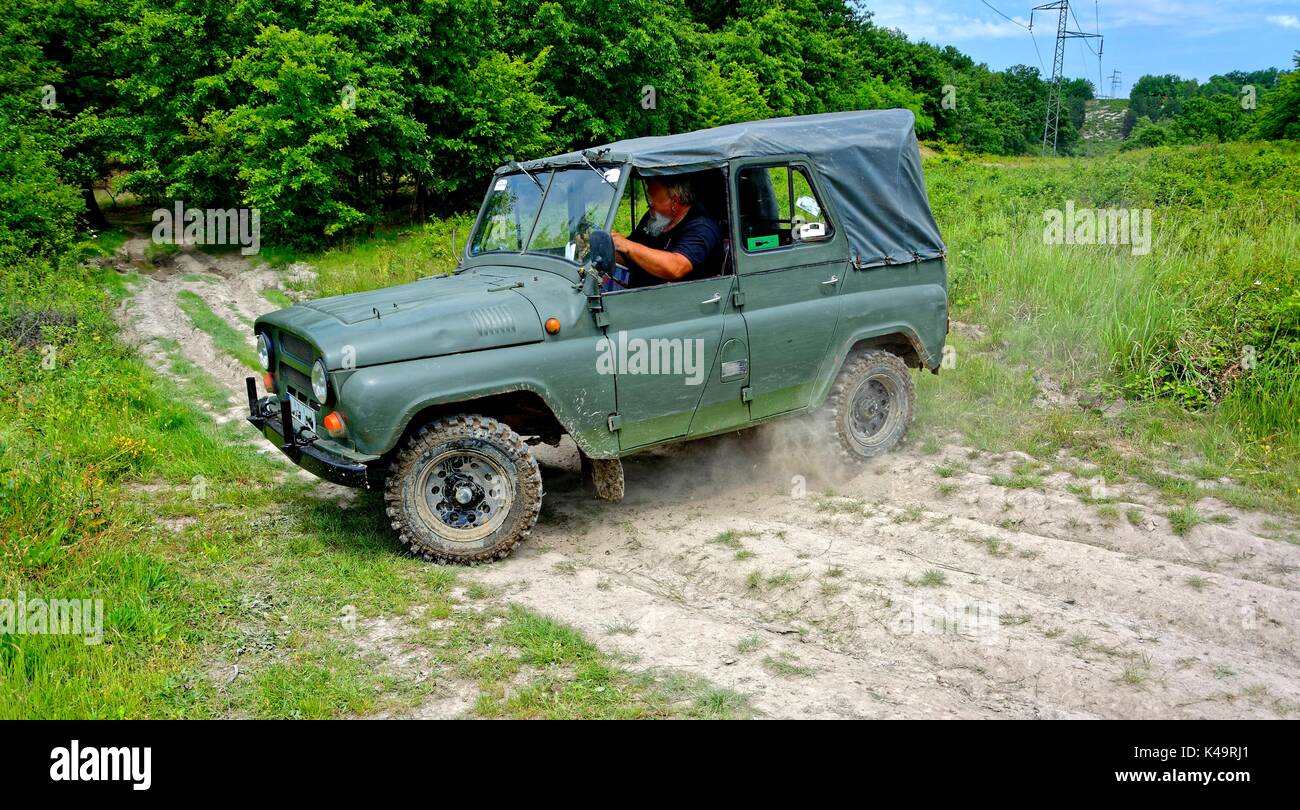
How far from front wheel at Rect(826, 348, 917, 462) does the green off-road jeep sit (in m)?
0.02

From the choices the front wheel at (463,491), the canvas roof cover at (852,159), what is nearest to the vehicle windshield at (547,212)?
the canvas roof cover at (852,159)

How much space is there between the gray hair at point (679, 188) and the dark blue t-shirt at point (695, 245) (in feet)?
0.26

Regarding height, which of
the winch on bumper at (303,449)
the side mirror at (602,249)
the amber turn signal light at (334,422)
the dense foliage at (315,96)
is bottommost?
the winch on bumper at (303,449)

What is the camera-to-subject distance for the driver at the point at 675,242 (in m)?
6.41

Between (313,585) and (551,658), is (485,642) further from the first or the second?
(313,585)

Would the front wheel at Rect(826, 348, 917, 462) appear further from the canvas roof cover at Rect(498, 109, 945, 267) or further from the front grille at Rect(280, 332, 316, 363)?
the front grille at Rect(280, 332, 316, 363)

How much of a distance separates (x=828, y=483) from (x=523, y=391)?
290cm

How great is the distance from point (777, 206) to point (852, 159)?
809 millimetres

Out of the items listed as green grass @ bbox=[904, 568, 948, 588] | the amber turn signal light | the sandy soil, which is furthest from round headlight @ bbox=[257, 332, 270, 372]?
green grass @ bbox=[904, 568, 948, 588]

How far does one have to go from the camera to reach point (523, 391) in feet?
19.7

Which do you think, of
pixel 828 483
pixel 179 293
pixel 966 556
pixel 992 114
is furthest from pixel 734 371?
pixel 992 114

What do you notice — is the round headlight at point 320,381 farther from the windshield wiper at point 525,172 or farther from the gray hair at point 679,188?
the gray hair at point 679,188

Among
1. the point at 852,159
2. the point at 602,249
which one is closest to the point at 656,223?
the point at 602,249

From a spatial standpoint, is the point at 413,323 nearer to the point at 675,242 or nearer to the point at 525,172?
the point at 525,172
